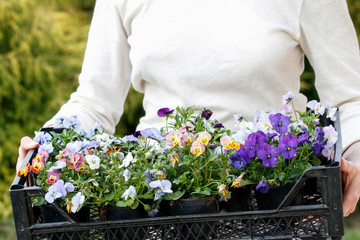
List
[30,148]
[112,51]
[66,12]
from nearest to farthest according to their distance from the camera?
1. [30,148]
2. [112,51]
3. [66,12]

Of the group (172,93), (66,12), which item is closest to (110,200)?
(172,93)

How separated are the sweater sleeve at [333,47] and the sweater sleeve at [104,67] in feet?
2.03

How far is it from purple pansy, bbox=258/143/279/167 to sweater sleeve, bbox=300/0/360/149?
45cm

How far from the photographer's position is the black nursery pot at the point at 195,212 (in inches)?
44.1

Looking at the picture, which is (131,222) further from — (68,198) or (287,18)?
(287,18)

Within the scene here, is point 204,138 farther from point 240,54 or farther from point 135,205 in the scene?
point 240,54

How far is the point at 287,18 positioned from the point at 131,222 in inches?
30.4

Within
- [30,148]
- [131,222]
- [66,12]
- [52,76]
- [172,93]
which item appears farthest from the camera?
[66,12]

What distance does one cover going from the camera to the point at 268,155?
1.16 meters

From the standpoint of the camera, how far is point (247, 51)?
5.03 feet

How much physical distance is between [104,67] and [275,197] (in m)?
0.87

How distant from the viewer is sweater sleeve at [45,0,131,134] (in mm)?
1794

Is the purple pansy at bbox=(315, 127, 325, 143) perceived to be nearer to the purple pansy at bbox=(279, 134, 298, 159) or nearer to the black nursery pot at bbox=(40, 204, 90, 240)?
the purple pansy at bbox=(279, 134, 298, 159)

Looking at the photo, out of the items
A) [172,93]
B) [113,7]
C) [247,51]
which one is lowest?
[172,93]
